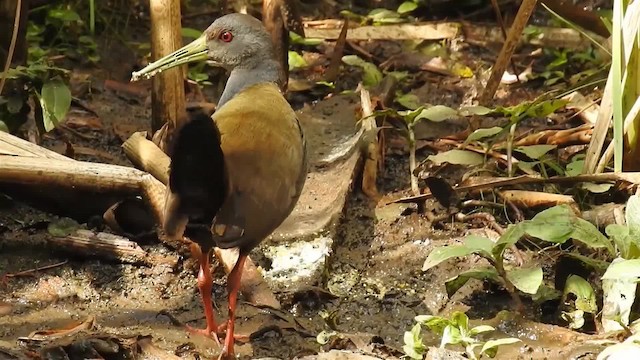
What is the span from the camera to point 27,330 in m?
Answer: 3.40

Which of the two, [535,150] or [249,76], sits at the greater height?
[249,76]

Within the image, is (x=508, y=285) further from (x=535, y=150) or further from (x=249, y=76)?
(x=249, y=76)

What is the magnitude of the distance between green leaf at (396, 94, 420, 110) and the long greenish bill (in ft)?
4.88

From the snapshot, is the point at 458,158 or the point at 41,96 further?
the point at 458,158

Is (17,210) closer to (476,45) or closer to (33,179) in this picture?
(33,179)

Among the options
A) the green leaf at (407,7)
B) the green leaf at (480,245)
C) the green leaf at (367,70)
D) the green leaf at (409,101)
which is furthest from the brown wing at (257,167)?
the green leaf at (407,7)

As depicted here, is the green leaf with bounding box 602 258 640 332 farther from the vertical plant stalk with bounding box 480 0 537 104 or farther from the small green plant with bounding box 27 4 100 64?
the small green plant with bounding box 27 4 100 64

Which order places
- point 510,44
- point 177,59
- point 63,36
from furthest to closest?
point 63,36 < point 510,44 < point 177,59

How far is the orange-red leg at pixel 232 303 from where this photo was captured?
3336 mm

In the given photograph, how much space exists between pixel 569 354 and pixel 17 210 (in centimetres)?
233

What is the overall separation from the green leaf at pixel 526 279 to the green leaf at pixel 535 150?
102 cm

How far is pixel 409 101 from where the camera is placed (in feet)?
17.4

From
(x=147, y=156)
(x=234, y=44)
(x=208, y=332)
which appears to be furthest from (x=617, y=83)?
(x=147, y=156)

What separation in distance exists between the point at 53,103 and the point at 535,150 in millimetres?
2158
